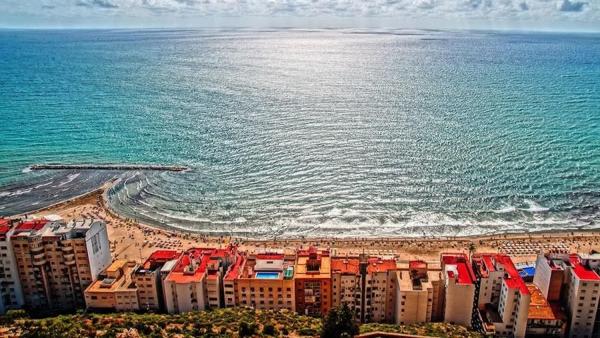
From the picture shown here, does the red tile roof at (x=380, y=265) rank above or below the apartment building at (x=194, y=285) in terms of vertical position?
above

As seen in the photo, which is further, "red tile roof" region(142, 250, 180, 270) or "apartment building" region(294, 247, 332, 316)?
"red tile roof" region(142, 250, 180, 270)

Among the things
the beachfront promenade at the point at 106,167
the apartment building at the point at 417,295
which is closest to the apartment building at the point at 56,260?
the apartment building at the point at 417,295

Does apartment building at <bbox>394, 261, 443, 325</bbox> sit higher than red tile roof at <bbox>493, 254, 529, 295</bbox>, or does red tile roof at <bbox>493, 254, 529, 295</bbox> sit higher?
red tile roof at <bbox>493, 254, 529, 295</bbox>

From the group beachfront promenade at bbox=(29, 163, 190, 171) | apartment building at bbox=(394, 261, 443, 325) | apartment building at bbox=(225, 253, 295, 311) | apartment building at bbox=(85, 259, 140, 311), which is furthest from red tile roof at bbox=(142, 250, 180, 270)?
beachfront promenade at bbox=(29, 163, 190, 171)

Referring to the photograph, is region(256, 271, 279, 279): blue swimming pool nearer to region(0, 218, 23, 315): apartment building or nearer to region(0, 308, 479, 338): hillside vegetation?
region(0, 308, 479, 338): hillside vegetation

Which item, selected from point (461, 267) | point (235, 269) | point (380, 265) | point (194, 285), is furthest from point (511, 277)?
point (194, 285)

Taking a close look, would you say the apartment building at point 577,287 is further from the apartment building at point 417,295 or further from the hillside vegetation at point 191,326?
the apartment building at point 417,295

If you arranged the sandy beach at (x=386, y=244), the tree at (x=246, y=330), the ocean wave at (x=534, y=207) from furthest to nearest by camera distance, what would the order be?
the ocean wave at (x=534, y=207) → the sandy beach at (x=386, y=244) → the tree at (x=246, y=330)
